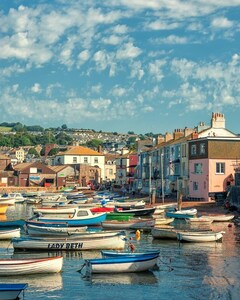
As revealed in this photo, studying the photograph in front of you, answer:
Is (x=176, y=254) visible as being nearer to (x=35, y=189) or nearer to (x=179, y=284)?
(x=179, y=284)

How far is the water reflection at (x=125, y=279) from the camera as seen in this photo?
3122 cm

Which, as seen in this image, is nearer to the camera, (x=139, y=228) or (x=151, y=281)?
(x=151, y=281)

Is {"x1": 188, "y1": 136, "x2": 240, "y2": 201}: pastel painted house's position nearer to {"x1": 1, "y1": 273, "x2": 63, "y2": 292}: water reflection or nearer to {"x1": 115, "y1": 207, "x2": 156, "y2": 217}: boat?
{"x1": 115, "y1": 207, "x2": 156, "y2": 217}: boat

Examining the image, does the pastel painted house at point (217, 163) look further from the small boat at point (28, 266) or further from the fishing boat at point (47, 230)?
the small boat at point (28, 266)

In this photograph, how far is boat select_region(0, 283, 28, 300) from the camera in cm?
2530

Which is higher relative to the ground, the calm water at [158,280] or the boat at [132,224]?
the boat at [132,224]

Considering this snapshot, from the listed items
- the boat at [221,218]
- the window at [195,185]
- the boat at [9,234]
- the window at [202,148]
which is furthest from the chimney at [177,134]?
the boat at [9,234]

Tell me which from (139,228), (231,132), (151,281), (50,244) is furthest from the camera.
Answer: (231,132)

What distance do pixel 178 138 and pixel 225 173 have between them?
59.6 feet

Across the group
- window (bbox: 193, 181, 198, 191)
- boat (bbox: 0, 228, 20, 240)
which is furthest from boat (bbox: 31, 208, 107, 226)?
window (bbox: 193, 181, 198, 191)

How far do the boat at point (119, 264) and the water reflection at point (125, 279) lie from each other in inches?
10.7

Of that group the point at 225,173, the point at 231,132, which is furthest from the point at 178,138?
the point at 225,173

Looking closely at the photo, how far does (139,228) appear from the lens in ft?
173

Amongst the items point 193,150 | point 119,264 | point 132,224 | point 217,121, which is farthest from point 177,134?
point 119,264
